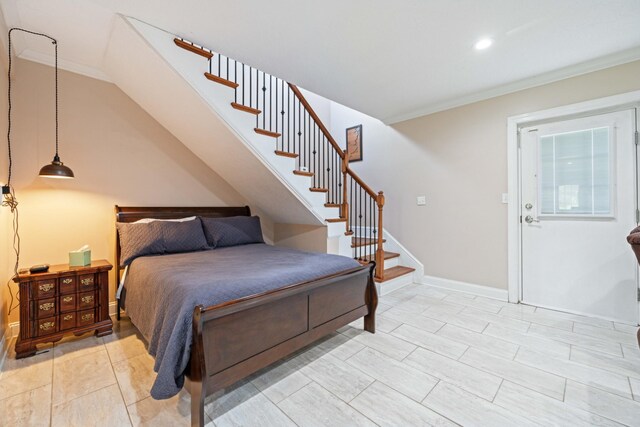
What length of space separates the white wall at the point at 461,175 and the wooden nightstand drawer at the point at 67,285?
3752 millimetres

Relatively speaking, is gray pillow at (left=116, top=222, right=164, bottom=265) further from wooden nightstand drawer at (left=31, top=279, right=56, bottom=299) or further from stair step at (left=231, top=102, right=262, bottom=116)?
stair step at (left=231, top=102, right=262, bottom=116)

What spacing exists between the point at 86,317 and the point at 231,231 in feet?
4.83

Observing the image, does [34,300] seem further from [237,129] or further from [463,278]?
[463,278]

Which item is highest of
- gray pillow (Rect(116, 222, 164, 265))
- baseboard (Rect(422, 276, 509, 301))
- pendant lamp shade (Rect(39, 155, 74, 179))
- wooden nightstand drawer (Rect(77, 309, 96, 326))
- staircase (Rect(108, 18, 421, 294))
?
staircase (Rect(108, 18, 421, 294))

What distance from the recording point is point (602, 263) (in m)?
2.69

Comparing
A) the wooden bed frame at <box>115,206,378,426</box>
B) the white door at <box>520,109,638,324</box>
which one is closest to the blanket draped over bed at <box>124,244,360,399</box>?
the wooden bed frame at <box>115,206,378,426</box>

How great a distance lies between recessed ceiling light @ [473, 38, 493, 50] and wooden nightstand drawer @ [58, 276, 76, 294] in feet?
12.6

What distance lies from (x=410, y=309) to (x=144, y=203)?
3.11 meters

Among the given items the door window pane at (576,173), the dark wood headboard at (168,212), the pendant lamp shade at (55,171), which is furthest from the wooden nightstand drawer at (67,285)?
the door window pane at (576,173)

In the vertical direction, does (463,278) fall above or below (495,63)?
below

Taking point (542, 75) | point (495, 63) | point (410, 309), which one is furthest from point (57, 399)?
point (542, 75)

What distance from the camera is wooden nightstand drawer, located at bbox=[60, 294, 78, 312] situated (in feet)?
7.30

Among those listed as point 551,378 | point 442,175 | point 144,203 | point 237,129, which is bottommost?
point 551,378

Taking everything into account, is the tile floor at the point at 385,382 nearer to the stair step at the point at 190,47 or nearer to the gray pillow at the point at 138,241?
the gray pillow at the point at 138,241
